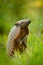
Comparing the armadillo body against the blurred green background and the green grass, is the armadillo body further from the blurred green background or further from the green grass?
the green grass

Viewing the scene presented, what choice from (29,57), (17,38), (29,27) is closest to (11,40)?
(17,38)

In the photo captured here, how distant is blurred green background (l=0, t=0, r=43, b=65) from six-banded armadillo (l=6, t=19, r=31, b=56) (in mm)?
39

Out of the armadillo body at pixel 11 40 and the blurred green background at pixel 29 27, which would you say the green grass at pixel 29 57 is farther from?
the armadillo body at pixel 11 40

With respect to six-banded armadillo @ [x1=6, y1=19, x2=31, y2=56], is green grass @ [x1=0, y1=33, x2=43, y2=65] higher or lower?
lower

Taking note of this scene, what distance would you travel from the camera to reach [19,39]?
2.37 meters

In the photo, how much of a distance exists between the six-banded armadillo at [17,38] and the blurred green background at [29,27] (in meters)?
0.04

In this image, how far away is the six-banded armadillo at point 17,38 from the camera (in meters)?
2.32

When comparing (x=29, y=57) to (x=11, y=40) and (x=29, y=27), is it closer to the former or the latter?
(x=11, y=40)

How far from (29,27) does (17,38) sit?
634mm

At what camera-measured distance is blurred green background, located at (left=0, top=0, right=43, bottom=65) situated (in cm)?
203

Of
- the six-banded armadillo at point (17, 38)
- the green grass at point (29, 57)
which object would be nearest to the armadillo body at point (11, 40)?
the six-banded armadillo at point (17, 38)

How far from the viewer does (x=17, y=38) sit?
2.37 m

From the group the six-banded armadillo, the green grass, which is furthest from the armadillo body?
the green grass

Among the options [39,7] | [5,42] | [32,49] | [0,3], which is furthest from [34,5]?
[32,49]
